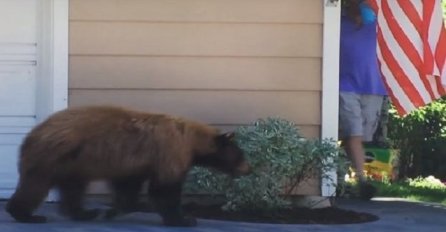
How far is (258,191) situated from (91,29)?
1.98 metres

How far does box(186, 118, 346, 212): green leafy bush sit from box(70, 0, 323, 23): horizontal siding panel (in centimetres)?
98

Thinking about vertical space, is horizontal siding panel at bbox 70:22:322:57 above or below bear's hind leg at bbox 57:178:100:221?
above

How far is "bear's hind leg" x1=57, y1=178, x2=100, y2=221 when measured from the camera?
8656mm

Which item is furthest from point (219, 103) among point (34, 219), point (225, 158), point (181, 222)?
point (34, 219)

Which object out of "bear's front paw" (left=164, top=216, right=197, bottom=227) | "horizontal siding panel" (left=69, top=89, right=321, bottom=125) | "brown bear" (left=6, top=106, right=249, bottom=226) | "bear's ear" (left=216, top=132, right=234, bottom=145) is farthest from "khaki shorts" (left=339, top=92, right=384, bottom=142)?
"bear's front paw" (left=164, top=216, right=197, bottom=227)

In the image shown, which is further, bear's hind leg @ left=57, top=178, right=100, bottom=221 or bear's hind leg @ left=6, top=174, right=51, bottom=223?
bear's hind leg @ left=57, top=178, right=100, bottom=221

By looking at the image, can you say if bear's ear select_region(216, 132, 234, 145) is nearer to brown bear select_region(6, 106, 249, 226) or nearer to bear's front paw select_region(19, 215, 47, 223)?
brown bear select_region(6, 106, 249, 226)

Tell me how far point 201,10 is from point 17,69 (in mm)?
1591

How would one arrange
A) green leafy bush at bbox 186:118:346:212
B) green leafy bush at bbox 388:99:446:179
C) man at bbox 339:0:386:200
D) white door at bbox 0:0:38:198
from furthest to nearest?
green leafy bush at bbox 388:99:446:179 → man at bbox 339:0:386:200 → white door at bbox 0:0:38:198 → green leafy bush at bbox 186:118:346:212

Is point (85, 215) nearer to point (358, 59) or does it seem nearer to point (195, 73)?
point (195, 73)

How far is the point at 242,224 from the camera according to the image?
357 inches

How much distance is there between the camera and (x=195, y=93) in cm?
1000

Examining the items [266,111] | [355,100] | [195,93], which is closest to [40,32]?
[195,93]

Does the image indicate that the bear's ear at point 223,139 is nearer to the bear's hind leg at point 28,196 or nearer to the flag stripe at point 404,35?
the bear's hind leg at point 28,196
